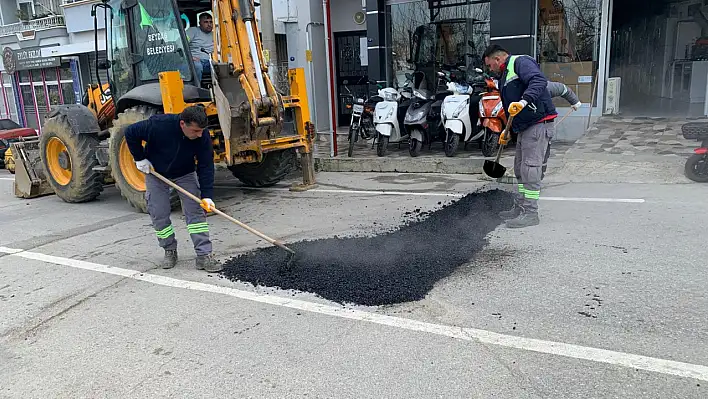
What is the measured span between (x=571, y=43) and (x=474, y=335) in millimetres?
9975

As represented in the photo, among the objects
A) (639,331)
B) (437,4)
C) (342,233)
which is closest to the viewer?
(639,331)

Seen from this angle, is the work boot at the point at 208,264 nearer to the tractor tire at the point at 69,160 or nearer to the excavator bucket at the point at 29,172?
the tractor tire at the point at 69,160

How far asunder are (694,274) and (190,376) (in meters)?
3.82

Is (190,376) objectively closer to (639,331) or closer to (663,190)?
(639,331)

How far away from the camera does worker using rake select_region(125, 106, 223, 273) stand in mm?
5152

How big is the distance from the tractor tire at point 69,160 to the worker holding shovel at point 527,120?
19.9 feet

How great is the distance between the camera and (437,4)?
13.2 meters

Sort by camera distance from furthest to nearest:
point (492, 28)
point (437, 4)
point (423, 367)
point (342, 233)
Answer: point (437, 4) < point (492, 28) < point (342, 233) < point (423, 367)

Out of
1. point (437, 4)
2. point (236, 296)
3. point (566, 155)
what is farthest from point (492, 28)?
point (236, 296)

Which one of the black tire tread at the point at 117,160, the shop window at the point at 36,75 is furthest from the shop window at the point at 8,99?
the black tire tread at the point at 117,160

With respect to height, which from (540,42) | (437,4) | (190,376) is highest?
(437,4)

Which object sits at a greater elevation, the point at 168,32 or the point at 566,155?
the point at 168,32

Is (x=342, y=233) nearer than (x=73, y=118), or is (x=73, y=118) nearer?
(x=342, y=233)

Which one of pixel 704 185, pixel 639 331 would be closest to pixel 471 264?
pixel 639 331
